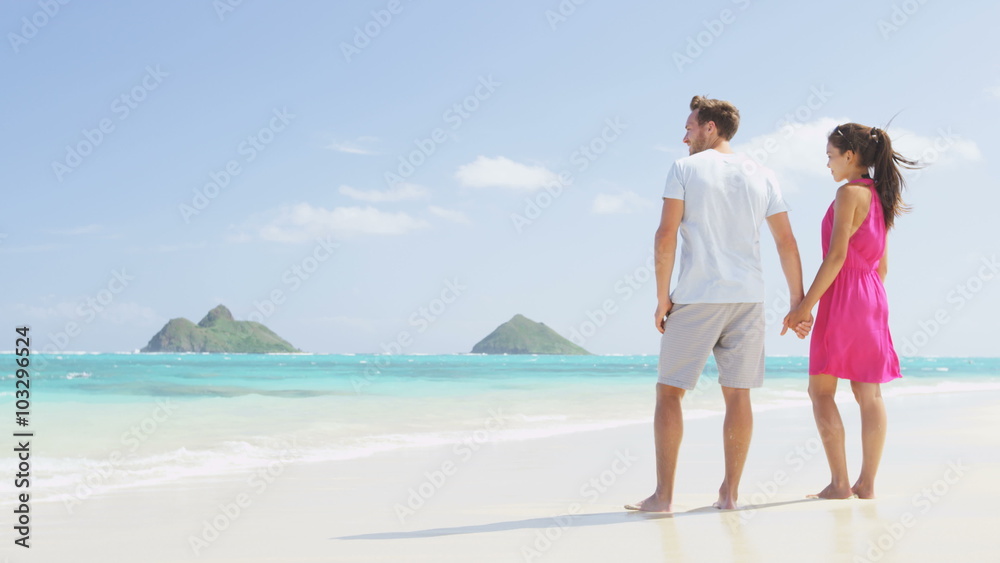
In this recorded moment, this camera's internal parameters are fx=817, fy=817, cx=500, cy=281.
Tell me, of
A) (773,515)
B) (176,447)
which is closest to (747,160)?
(773,515)

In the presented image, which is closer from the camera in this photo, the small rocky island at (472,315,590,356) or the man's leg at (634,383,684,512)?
the man's leg at (634,383,684,512)

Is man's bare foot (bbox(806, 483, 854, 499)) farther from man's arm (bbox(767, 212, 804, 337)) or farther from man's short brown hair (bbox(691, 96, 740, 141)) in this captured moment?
man's short brown hair (bbox(691, 96, 740, 141))

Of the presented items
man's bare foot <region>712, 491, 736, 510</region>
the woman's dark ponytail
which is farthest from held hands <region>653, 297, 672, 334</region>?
the woman's dark ponytail

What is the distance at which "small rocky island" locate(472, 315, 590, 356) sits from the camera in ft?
316

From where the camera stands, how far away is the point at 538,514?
3518 millimetres

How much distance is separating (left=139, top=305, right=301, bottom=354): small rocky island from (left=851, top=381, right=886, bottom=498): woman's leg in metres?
84.7

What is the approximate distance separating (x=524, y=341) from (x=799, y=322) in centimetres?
9578

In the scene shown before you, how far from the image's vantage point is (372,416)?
915 centimetres

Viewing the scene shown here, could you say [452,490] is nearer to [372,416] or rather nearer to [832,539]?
[832,539]

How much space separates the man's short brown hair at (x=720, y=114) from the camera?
3457mm

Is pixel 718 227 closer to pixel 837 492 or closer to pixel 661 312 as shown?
pixel 661 312

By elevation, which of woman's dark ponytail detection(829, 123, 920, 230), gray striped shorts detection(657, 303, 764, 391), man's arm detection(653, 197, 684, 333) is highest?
woman's dark ponytail detection(829, 123, 920, 230)

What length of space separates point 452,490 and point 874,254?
2339 millimetres

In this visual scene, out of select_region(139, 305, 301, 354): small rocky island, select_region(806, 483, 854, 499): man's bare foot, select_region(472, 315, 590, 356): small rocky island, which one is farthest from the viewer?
select_region(472, 315, 590, 356): small rocky island
